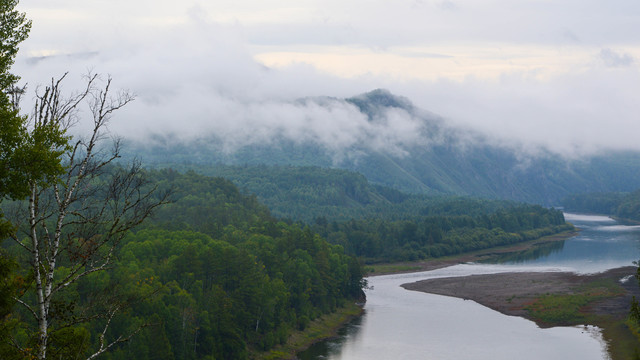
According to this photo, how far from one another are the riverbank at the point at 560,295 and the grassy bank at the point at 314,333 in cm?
2970

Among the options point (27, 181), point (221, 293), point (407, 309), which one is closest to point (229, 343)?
point (221, 293)

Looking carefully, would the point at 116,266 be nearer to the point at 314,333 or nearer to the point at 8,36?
the point at 314,333

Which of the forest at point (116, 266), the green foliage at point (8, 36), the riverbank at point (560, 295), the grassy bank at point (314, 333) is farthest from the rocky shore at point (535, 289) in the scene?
the green foliage at point (8, 36)

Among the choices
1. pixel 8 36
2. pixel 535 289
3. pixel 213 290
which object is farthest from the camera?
pixel 535 289

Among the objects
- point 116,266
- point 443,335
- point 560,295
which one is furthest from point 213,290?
point 560,295

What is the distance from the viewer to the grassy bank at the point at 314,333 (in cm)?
A: 9200

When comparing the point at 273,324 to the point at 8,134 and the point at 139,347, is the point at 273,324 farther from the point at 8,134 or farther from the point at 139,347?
the point at 8,134

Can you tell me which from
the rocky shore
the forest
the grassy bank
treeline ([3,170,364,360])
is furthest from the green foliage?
the rocky shore

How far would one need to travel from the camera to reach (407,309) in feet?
401

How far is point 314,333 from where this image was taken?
105m

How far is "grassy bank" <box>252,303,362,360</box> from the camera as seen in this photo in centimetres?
9200

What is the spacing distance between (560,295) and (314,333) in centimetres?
5721

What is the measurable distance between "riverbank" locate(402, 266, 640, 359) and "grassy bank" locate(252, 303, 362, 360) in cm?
2970

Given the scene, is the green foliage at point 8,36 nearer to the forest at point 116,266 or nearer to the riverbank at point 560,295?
the forest at point 116,266
